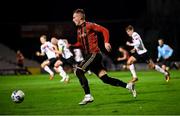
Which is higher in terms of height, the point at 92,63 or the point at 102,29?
the point at 102,29

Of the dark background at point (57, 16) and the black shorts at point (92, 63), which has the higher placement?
the dark background at point (57, 16)

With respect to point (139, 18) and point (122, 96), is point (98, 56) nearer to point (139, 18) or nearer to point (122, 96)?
point (122, 96)

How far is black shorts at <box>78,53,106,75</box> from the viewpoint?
12047mm

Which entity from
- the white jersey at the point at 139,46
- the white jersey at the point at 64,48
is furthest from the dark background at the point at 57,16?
the white jersey at the point at 139,46

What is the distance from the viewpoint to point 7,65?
43625 mm

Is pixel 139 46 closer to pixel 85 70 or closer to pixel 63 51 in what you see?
pixel 63 51

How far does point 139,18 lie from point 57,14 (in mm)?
8124

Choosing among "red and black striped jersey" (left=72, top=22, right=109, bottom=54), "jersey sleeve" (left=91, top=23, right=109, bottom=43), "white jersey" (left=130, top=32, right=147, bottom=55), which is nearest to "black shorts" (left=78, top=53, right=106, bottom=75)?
"red and black striped jersey" (left=72, top=22, right=109, bottom=54)

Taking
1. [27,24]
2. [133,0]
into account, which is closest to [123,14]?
[133,0]


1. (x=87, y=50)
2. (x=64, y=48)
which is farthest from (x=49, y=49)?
(x=87, y=50)

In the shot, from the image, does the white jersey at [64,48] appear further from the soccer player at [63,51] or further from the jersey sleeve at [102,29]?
the jersey sleeve at [102,29]

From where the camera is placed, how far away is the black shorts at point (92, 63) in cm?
1205

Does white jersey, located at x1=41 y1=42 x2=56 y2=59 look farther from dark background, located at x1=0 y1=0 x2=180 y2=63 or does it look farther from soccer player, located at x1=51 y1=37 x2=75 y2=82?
dark background, located at x1=0 y1=0 x2=180 y2=63

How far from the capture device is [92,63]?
475 inches
